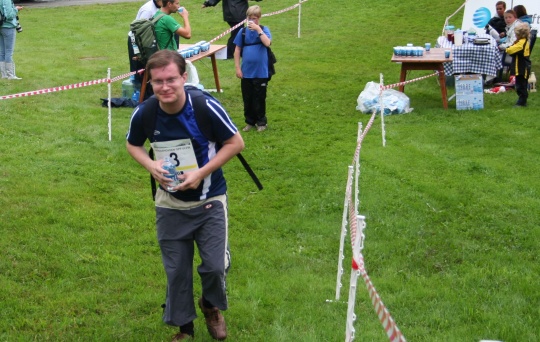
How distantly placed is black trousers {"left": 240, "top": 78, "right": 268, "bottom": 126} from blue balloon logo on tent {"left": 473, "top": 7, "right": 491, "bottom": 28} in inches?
288

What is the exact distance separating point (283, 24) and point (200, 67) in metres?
5.95

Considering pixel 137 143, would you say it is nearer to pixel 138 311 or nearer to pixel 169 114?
pixel 169 114

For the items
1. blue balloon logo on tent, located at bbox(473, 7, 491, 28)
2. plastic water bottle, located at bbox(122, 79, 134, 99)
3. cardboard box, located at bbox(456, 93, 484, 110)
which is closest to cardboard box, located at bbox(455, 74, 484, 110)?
cardboard box, located at bbox(456, 93, 484, 110)

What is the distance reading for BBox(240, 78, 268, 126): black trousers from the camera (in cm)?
1089

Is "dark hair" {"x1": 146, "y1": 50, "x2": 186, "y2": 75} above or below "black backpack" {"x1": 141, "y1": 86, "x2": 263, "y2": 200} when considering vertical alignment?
above

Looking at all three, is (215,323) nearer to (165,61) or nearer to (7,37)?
(165,61)

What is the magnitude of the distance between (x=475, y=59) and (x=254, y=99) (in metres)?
4.30

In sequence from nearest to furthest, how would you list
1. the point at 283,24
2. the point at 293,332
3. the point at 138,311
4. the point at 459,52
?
the point at 293,332 < the point at 138,311 < the point at 459,52 < the point at 283,24

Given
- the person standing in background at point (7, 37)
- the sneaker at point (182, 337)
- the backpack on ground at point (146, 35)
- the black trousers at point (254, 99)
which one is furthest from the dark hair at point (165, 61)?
the person standing in background at point (7, 37)

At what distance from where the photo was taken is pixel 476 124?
37.8ft

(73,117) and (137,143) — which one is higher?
(137,143)

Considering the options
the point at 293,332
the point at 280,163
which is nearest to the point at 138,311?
the point at 293,332

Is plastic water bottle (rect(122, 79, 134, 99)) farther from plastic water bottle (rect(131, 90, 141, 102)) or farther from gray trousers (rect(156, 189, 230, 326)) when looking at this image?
gray trousers (rect(156, 189, 230, 326))

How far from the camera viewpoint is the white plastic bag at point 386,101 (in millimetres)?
12391
